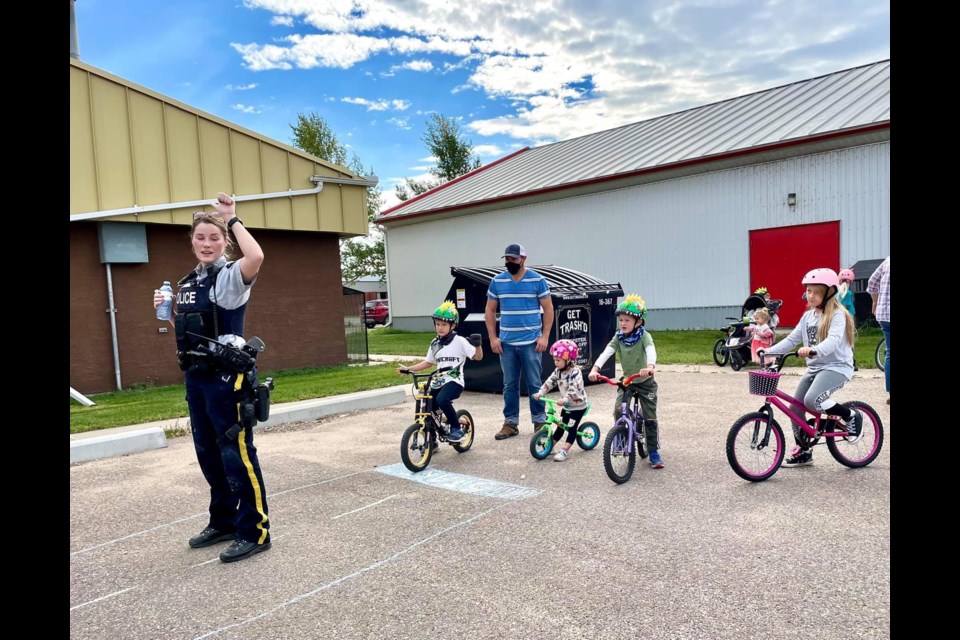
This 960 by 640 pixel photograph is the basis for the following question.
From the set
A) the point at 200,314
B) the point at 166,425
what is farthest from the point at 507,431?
the point at 166,425

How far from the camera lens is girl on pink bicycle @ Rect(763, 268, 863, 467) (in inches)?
184

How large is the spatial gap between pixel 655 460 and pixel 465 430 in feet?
5.97

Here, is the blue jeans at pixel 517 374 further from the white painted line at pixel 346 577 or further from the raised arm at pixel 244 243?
the raised arm at pixel 244 243

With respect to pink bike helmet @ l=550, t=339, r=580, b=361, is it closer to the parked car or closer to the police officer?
the police officer

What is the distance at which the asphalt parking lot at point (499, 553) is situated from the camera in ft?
9.48

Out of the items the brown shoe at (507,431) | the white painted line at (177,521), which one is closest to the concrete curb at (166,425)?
the white painted line at (177,521)

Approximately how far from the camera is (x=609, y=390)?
9438 mm

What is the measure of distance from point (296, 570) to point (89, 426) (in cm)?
560

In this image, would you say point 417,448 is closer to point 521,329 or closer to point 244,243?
point 521,329

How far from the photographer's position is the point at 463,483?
16.6 feet

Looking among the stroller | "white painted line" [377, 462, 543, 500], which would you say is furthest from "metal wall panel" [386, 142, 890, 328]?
"white painted line" [377, 462, 543, 500]

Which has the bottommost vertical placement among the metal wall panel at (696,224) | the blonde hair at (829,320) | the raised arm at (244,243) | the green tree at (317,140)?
the blonde hair at (829,320)

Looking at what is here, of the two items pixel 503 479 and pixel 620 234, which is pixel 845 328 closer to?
pixel 503 479

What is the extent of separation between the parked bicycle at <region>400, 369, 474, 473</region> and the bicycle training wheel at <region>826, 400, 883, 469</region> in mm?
3288
